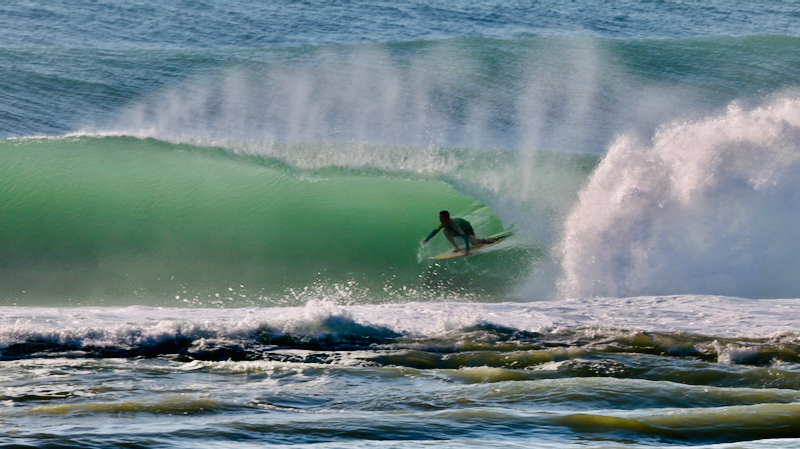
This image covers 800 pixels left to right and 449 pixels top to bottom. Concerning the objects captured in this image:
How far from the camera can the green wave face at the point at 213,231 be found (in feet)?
30.2

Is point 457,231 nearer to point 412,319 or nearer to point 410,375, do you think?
point 412,319

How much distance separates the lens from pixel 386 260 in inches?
388

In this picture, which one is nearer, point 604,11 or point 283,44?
point 283,44

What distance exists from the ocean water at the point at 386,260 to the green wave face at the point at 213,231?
38 mm

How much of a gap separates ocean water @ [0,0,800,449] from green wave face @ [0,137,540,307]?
0.04m

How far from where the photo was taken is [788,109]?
35.4 ft

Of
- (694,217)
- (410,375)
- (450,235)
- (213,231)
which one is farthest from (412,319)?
(694,217)

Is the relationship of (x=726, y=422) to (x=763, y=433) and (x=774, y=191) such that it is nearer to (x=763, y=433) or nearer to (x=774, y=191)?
(x=763, y=433)

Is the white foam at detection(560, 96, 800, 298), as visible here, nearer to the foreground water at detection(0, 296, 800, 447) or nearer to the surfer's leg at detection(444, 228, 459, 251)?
the foreground water at detection(0, 296, 800, 447)

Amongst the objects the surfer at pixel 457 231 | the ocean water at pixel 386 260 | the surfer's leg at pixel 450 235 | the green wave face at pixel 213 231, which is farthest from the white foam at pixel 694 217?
the surfer's leg at pixel 450 235

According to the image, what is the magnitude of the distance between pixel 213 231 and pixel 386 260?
2271 millimetres

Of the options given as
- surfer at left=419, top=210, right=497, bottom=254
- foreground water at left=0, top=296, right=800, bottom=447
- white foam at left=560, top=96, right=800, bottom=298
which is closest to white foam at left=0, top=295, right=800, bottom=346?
foreground water at left=0, top=296, right=800, bottom=447

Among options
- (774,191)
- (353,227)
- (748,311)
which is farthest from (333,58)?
(748,311)

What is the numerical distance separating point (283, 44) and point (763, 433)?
18850 millimetres
